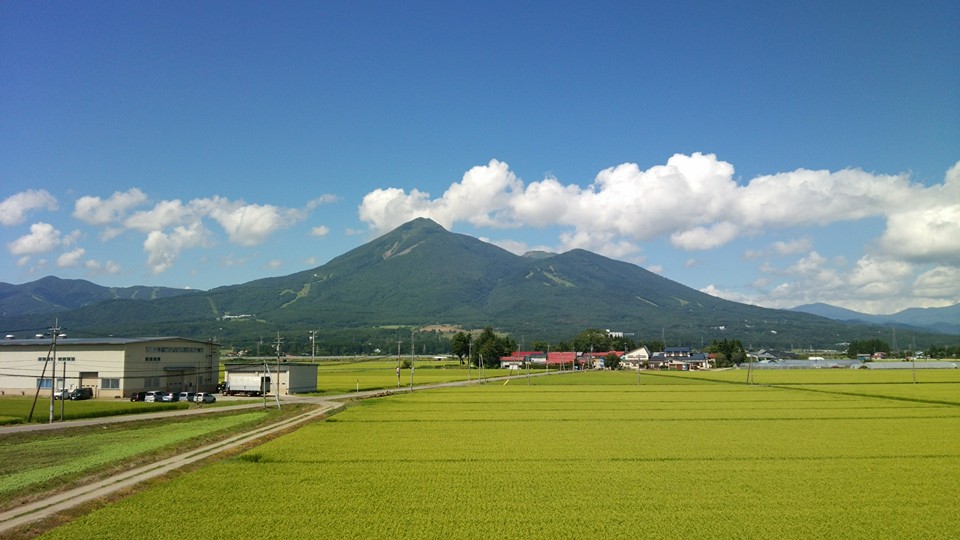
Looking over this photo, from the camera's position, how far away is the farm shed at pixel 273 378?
64500 millimetres

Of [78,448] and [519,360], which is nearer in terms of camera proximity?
[78,448]

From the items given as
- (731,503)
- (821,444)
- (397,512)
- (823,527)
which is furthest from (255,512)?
(821,444)

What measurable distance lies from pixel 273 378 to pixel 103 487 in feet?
156

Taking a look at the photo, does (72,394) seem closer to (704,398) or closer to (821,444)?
(704,398)

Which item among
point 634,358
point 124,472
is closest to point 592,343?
point 634,358

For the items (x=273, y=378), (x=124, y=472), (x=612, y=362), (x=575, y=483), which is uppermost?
(x=273, y=378)

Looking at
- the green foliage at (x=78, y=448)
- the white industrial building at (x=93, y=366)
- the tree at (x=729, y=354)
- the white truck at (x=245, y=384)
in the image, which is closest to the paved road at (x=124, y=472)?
the green foliage at (x=78, y=448)

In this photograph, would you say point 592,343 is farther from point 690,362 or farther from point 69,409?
point 69,409

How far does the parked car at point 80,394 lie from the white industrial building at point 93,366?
875 millimetres

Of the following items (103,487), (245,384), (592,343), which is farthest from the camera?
(592,343)

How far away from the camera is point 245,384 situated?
66.4 metres

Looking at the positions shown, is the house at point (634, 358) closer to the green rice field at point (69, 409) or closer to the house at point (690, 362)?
the house at point (690, 362)

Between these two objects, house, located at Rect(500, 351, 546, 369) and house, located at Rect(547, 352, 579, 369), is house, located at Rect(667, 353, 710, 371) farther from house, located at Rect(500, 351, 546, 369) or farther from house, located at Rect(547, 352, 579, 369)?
house, located at Rect(500, 351, 546, 369)

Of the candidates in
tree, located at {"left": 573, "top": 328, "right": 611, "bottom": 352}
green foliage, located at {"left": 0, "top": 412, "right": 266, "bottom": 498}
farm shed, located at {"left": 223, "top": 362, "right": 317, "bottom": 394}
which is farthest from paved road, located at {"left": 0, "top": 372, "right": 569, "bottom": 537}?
tree, located at {"left": 573, "top": 328, "right": 611, "bottom": 352}
